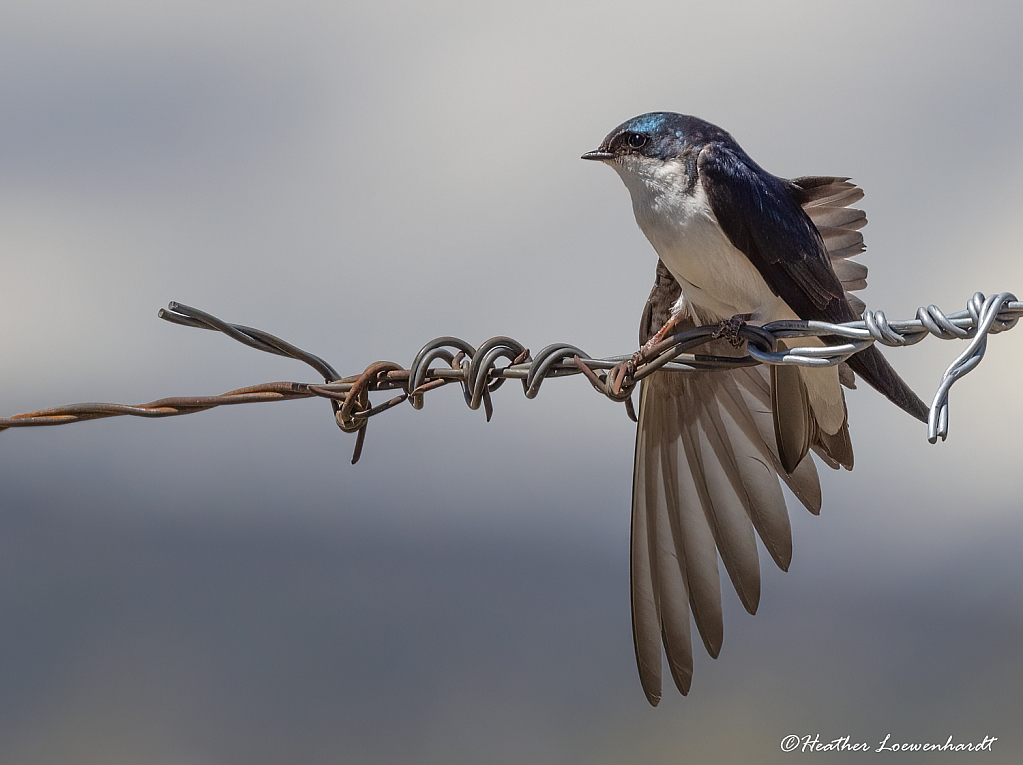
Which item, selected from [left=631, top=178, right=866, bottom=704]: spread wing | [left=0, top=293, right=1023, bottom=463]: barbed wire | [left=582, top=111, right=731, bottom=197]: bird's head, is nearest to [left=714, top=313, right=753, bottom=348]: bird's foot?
[left=0, top=293, right=1023, bottom=463]: barbed wire

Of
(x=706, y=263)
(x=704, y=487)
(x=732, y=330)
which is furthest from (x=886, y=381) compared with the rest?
(x=704, y=487)

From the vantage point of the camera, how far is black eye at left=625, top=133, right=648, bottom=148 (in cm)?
293

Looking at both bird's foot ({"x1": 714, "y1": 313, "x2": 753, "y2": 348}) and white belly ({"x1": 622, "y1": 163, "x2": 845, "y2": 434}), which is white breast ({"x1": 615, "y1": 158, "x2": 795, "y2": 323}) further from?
bird's foot ({"x1": 714, "y1": 313, "x2": 753, "y2": 348})

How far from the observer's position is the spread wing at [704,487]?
3.03 meters

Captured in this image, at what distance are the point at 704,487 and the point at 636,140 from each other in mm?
1175

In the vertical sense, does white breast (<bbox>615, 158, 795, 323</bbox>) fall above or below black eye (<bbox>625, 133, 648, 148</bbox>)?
below

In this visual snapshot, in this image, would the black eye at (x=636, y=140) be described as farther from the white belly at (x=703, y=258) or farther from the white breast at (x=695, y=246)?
the white belly at (x=703, y=258)

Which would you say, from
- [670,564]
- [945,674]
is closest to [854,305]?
[670,564]

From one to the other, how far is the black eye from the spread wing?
445 mm

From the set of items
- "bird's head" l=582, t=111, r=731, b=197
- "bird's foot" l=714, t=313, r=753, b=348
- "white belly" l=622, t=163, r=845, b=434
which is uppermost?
"bird's head" l=582, t=111, r=731, b=197

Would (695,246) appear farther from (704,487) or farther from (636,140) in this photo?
(704,487)

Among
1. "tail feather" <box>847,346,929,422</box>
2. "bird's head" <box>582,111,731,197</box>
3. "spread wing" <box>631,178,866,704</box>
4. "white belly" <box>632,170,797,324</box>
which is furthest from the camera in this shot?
"spread wing" <box>631,178,866,704</box>

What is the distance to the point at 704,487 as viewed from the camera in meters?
3.29

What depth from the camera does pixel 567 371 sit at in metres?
2.12
